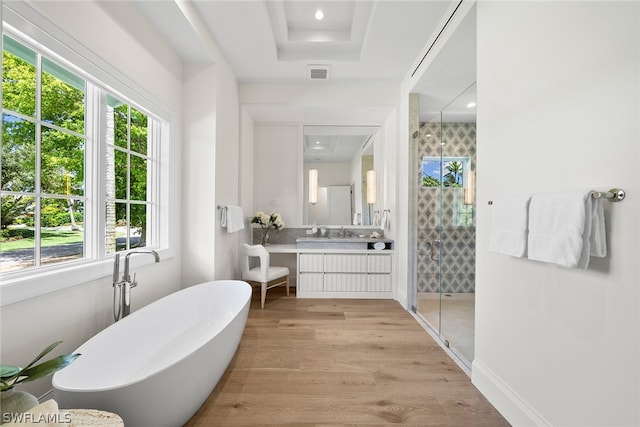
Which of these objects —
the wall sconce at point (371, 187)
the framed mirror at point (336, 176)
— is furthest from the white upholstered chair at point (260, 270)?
the wall sconce at point (371, 187)

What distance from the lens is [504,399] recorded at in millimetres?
1433

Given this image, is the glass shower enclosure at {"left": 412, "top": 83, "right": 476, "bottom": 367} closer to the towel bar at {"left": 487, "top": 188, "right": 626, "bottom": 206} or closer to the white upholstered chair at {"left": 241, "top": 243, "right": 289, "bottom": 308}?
the towel bar at {"left": 487, "top": 188, "right": 626, "bottom": 206}

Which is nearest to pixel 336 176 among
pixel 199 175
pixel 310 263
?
pixel 310 263

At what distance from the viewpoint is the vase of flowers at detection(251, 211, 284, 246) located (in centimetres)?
353

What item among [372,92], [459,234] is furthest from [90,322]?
[372,92]

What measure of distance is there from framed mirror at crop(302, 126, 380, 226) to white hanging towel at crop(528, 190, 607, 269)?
269 centimetres

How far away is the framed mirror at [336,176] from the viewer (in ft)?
12.5

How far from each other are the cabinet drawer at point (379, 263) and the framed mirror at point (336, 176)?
0.65 meters

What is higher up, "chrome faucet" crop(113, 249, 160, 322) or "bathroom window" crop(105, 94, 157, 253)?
"bathroom window" crop(105, 94, 157, 253)

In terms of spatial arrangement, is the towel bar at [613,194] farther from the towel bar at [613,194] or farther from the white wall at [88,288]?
the white wall at [88,288]

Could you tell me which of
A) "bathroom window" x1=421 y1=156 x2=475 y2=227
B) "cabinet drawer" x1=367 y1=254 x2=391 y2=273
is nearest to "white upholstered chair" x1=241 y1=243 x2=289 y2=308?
"cabinet drawer" x1=367 y1=254 x2=391 y2=273

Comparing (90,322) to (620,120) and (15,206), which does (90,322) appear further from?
(620,120)

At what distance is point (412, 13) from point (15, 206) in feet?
9.34

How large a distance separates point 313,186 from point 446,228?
1912 mm
